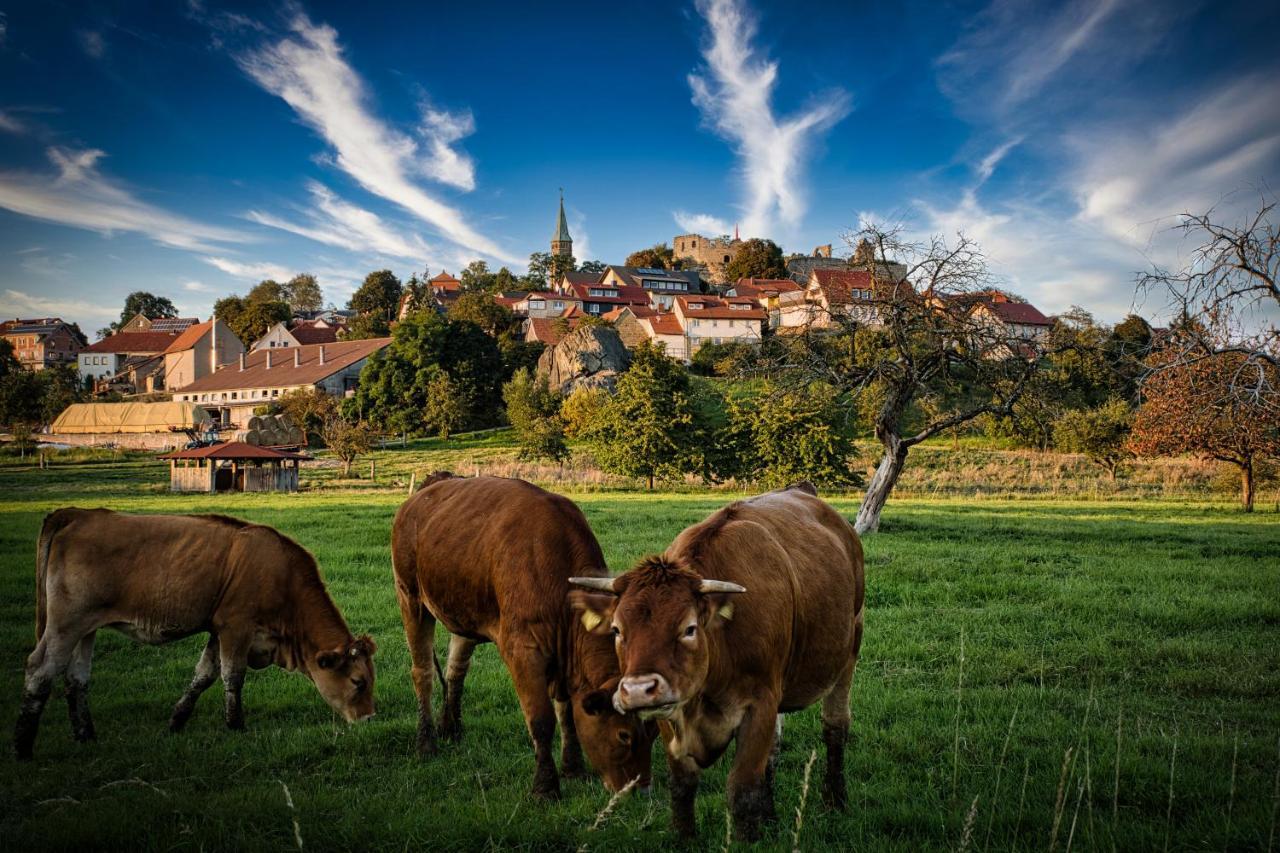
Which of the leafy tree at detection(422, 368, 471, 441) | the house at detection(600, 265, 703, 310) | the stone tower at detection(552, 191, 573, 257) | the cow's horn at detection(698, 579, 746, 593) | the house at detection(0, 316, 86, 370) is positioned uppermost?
the stone tower at detection(552, 191, 573, 257)

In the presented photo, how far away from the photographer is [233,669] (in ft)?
22.3

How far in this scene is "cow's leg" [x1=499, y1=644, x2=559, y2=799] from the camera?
5219mm

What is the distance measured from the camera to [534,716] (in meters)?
5.30

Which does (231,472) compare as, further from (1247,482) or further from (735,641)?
(1247,482)

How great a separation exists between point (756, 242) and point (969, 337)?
380 feet

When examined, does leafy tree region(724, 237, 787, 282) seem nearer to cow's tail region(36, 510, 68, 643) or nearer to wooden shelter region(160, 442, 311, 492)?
wooden shelter region(160, 442, 311, 492)

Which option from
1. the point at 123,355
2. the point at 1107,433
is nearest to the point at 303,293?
the point at 123,355

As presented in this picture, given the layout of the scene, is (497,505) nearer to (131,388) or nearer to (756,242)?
(131,388)

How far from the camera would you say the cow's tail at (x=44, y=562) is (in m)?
6.61

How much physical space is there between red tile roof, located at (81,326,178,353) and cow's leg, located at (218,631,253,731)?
101 meters

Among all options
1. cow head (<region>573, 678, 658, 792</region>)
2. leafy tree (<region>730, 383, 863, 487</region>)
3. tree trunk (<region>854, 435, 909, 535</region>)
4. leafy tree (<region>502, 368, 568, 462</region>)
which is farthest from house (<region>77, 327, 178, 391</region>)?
cow head (<region>573, 678, 658, 792</region>)

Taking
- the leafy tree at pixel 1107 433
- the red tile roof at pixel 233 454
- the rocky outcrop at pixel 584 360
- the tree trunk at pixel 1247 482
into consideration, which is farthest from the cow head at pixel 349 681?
the rocky outcrop at pixel 584 360

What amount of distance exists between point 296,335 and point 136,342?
62.6 feet

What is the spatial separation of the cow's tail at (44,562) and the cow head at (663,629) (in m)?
5.81
